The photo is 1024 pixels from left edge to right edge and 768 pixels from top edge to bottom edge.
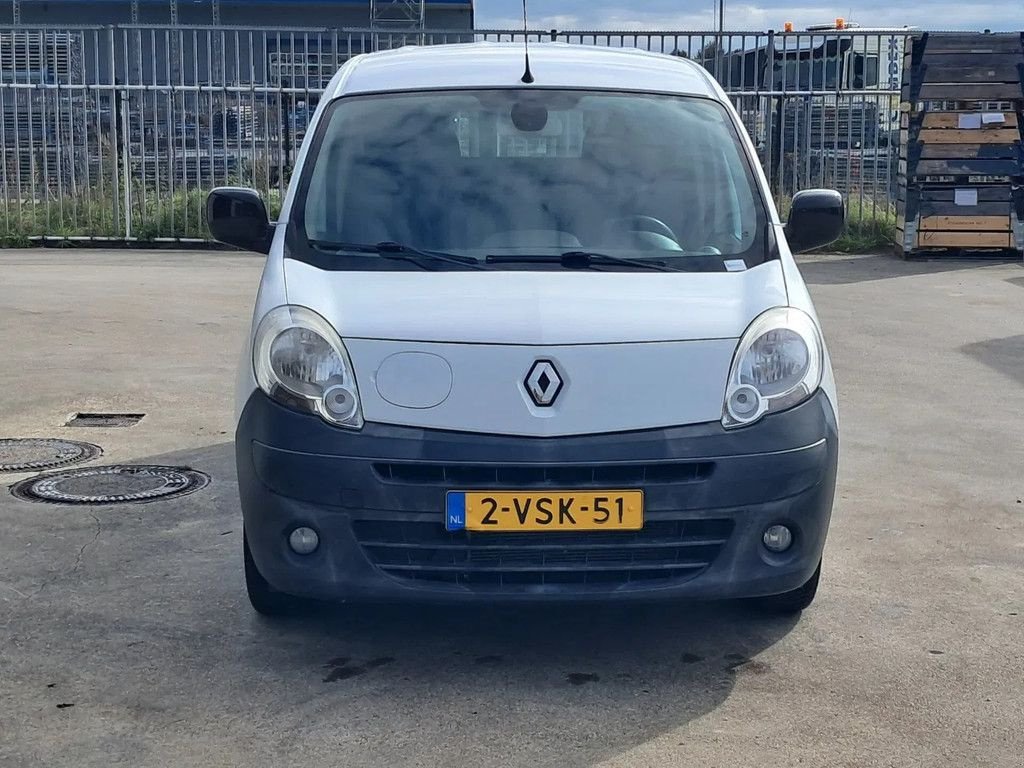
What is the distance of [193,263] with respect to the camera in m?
17.2

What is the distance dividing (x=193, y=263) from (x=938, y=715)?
1412 cm

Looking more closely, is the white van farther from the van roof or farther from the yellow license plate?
the van roof

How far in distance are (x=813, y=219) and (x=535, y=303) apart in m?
1.49

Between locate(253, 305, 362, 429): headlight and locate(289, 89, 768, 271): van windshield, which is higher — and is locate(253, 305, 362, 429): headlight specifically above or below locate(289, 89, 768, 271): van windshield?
below

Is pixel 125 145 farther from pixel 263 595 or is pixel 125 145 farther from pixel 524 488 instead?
pixel 524 488

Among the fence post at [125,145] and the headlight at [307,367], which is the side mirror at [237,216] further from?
the fence post at [125,145]

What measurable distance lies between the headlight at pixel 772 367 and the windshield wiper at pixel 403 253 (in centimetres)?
90

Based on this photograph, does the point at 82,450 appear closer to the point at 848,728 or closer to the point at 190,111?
the point at 848,728

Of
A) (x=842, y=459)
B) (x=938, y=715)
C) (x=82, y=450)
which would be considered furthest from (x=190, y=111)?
(x=938, y=715)

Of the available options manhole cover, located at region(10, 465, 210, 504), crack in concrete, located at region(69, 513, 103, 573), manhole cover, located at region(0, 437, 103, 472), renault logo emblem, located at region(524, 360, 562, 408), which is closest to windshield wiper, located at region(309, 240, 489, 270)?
renault logo emblem, located at region(524, 360, 562, 408)

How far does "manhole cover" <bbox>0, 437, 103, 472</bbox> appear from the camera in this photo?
7.20 metres

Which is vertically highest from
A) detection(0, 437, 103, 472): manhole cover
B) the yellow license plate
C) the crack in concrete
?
the yellow license plate

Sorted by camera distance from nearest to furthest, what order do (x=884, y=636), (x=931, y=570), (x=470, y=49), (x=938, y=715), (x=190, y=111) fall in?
(x=938, y=715)
(x=884, y=636)
(x=931, y=570)
(x=470, y=49)
(x=190, y=111)

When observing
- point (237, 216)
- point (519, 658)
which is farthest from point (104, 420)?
point (519, 658)
